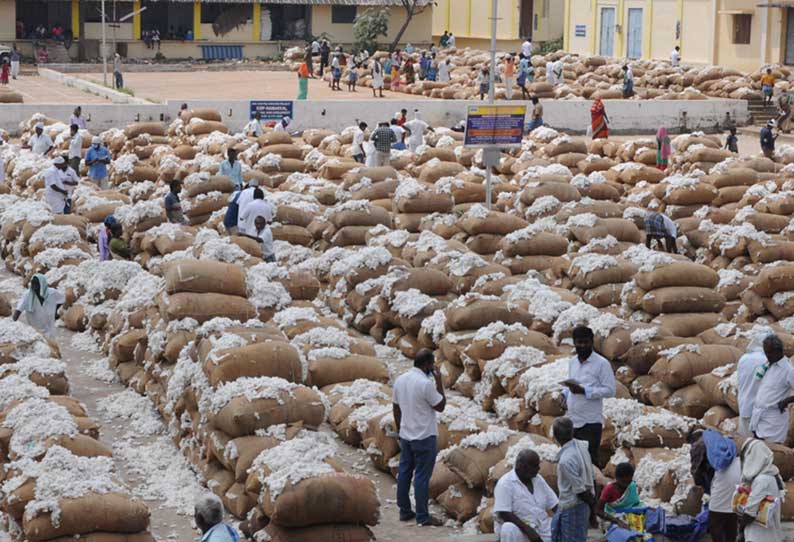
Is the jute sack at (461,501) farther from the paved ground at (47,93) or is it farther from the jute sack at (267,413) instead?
the paved ground at (47,93)

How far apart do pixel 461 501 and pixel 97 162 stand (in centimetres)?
1222

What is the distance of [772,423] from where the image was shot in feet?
30.1

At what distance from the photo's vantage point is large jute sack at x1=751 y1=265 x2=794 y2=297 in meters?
13.3

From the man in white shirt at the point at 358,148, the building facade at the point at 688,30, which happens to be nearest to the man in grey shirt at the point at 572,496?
the man in white shirt at the point at 358,148

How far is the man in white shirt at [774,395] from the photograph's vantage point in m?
9.12

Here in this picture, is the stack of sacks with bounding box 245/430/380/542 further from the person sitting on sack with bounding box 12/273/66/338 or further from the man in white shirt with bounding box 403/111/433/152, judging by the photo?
the man in white shirt with bounding box 403/111/433/152

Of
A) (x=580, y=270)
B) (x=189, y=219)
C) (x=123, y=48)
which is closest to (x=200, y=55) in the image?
(x=123, y=48)

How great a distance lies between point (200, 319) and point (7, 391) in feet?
6.70

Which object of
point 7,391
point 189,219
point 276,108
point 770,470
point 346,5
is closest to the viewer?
point 770,470

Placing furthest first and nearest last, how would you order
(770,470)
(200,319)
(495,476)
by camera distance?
(200,319) → (495,476) → (770,470)

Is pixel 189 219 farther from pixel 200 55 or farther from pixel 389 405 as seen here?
pixel 200 55

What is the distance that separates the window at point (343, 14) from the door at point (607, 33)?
10.0 metres

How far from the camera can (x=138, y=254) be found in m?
15.5

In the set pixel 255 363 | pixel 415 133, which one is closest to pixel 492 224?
pixel 255 363
